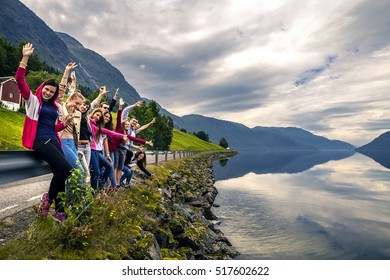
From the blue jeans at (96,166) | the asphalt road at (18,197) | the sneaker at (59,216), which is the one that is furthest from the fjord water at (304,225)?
the sneaker at (59,216)

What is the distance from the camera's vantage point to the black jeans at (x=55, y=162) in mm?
4121

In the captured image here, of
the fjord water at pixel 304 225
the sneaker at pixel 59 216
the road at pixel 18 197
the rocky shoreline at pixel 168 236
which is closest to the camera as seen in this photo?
the sneaker at pixel 59 216

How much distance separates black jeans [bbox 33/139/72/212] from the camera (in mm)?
4121

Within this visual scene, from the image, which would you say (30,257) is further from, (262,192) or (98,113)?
(262,192)

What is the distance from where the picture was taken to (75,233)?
4180 mm

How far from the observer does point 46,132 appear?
426cm

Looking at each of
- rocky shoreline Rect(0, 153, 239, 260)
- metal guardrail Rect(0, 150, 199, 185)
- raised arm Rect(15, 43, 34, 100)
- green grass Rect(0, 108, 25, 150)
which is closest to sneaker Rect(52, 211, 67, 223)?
rocky shoreline Rect(0, 153, 239, 260)

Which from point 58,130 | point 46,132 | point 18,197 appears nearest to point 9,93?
point 18,197

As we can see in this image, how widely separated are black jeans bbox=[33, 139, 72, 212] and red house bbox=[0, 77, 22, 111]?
73151 mm

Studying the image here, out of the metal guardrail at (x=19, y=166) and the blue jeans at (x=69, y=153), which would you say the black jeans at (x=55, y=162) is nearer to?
the metal guardrail at (x=19, y=166)

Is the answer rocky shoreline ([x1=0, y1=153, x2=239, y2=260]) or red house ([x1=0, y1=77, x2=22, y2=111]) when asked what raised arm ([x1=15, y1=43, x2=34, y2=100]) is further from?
red house ([x1=0, y1=77, x2=22, y2=111])

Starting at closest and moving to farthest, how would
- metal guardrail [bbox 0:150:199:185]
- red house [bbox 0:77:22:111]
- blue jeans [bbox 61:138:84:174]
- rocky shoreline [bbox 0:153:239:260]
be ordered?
metal guardrail [bbox 0:150:199:185]
blue jeans [bbox 61:138:84:174]
rocky shoreline [bbox 0:153:239:260]
red house [bbox 0:77:22:111]

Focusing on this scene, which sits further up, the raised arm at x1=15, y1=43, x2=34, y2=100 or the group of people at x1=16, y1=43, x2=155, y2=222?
the raised arm at x1=15, y1=43, x2=34, y2=100

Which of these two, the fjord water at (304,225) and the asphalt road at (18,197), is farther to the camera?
the fjord water at (304,225)
